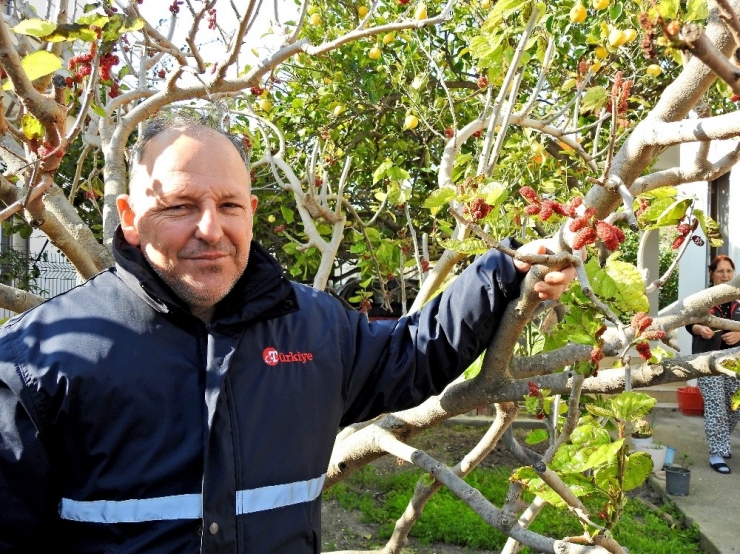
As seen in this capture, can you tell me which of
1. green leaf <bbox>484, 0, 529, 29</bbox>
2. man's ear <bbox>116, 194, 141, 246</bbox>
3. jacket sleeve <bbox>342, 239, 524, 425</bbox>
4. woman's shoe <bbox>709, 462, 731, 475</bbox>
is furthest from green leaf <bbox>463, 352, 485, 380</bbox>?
woman's shoe <bbox>709, 462, 731, 475</bbox>

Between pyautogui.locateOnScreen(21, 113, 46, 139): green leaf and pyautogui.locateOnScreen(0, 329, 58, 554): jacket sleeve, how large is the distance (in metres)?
0.55

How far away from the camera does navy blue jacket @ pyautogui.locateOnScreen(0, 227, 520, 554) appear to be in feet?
5.17

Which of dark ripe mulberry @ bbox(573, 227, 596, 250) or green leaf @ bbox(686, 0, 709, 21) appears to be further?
green leaf @ bbox(686, 0, 709, 21)

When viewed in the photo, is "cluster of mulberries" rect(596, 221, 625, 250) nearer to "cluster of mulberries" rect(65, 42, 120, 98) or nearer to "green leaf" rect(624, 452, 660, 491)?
"green leaf" rect(624, 452, 660, 491)

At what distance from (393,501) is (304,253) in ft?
7.33

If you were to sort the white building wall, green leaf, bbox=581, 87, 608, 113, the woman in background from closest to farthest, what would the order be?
green leaf, bbox=581, 87, 608, 113, the woman in background, the white building wall

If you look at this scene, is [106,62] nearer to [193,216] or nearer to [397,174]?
[193,216]

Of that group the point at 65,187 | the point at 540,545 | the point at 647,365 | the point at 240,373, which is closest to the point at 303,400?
the point at 240,373

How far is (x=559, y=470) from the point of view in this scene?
163 cm

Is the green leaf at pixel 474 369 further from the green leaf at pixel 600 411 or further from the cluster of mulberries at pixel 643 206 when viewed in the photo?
the cluster of mulberries at pixel 643 206

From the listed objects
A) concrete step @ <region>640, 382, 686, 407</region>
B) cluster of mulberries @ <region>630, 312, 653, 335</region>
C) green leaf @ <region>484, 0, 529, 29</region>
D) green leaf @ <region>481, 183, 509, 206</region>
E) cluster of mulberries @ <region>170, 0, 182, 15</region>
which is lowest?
concrete step @ <region>640, 382, 686, 407</region>

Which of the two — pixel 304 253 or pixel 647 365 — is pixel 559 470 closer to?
pixel 647 365

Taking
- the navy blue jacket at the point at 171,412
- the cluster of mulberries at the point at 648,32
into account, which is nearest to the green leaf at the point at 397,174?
the navy blue jacket at the point at 171,412

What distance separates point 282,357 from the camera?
72.4 inches
